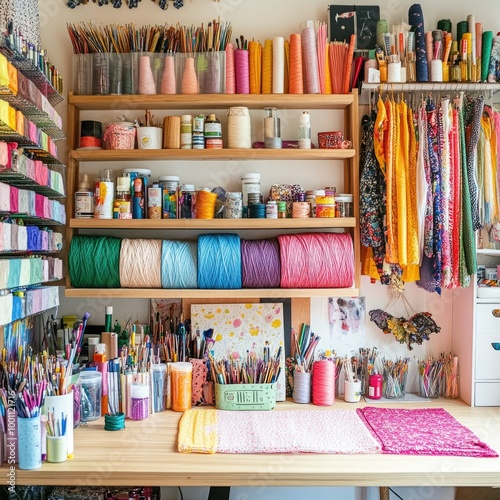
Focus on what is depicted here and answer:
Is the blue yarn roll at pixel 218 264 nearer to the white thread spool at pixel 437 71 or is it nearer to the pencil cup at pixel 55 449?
the pencil cup at pixel 55 449

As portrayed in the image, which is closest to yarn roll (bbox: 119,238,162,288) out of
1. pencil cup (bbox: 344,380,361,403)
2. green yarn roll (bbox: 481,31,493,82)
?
pencil cup (bbox: 344,380,361,403)

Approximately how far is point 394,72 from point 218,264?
1.08m

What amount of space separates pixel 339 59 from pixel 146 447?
1.75 metres

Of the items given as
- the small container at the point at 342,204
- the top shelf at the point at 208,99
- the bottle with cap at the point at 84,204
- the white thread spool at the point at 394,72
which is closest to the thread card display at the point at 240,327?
the small container at the point at 342,204

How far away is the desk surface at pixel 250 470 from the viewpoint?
6.47 ft

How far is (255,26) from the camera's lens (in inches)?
112

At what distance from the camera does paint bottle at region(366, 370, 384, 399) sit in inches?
108

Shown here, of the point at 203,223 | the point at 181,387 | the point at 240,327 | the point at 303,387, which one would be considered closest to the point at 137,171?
the point at 203,223

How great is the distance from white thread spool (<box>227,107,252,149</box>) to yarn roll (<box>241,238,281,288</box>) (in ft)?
1.43

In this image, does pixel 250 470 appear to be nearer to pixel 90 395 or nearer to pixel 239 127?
pixel 90 395

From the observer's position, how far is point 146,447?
2.18 m

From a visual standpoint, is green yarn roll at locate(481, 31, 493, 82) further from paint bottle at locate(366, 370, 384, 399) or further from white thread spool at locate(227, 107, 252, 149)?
paint bottle at locate(366, 370, 384, 399)

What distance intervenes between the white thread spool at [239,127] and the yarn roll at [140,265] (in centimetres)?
56

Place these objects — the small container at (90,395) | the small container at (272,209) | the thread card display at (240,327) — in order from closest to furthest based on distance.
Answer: the small container at (90,395) → the small container at (272,209) → the thread card display at (240,327)
